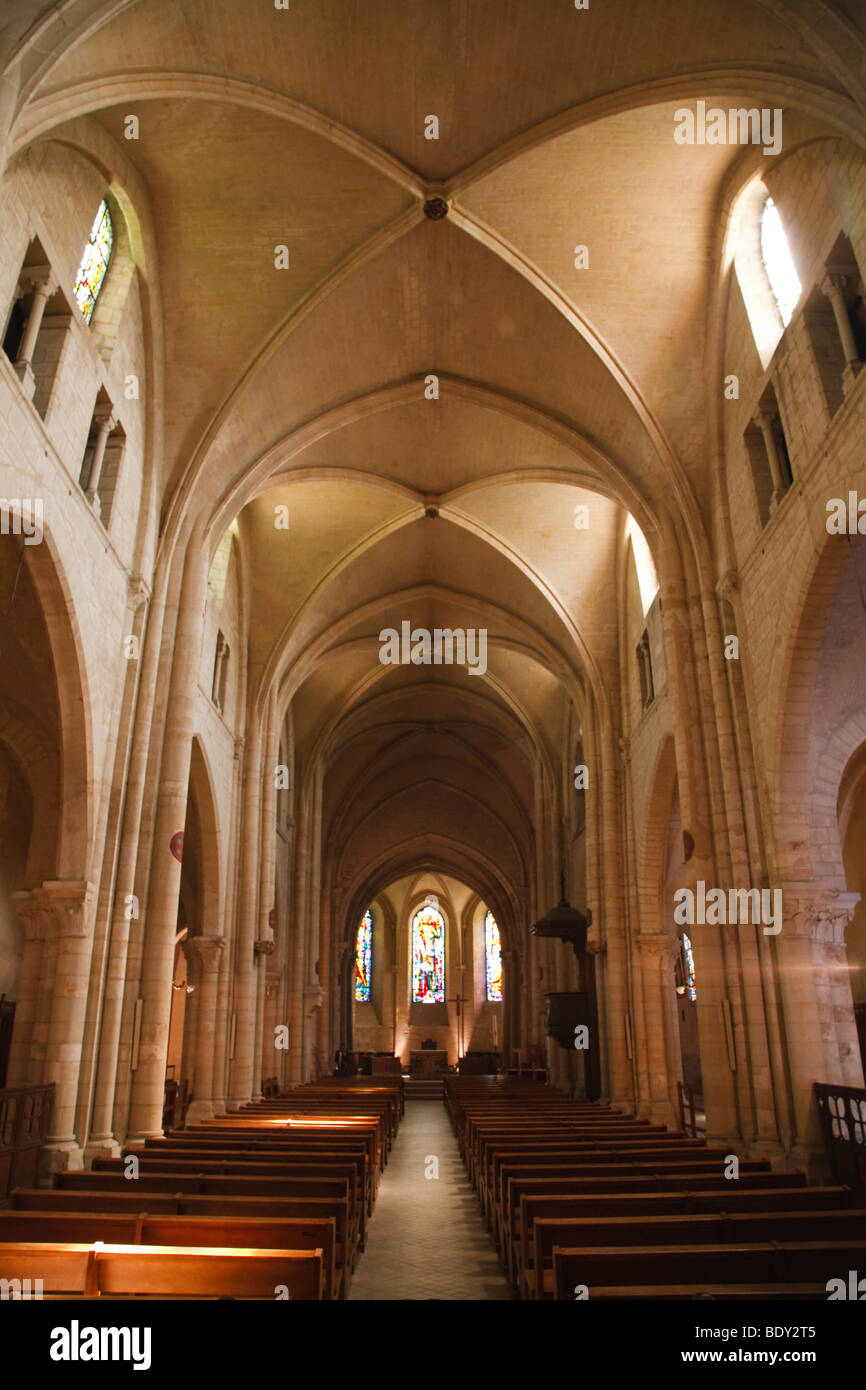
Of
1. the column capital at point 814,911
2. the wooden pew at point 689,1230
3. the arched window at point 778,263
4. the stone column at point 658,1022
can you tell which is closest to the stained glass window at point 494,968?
the stone column at point 658,1022

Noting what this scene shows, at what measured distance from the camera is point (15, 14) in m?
8.01

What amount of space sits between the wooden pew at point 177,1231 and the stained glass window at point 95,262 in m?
9.93

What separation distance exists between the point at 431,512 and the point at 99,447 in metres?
9.22

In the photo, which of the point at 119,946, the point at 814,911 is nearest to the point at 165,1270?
the point at 119,946

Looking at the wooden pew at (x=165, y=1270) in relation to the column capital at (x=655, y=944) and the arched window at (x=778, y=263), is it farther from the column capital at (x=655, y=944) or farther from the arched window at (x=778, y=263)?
the column capital at (x=655, y=944)

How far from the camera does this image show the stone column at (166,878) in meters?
11.8

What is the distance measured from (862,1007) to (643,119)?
47.8 ft

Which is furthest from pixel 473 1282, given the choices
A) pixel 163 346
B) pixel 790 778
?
pixel 163 346

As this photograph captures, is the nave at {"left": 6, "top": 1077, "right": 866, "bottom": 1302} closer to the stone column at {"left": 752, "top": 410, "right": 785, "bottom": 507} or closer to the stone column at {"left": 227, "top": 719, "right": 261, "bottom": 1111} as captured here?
the stone column at {"left": 227, "top": 719, "right": 261, "bottom": 1111}

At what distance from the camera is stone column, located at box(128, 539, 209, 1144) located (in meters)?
11.8

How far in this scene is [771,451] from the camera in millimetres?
12047

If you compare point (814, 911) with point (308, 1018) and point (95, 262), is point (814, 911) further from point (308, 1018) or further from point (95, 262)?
point (308, 1018)

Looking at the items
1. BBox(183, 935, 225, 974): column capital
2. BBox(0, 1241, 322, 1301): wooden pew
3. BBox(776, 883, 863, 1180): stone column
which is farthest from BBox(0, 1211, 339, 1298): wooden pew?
BBox(183, 935, 225, 974): column capital
